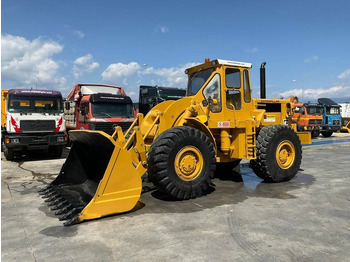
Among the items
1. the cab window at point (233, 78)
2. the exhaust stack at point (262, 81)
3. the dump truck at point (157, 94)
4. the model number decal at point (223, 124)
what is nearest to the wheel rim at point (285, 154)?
the model number decal at point (223, 124)

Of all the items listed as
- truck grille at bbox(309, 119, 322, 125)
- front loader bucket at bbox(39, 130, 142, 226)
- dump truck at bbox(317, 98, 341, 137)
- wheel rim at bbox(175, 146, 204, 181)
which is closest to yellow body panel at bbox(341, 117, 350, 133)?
dump truck at bbox(317, 98, 341, 137)

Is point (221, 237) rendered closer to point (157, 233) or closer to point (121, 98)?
point (157, 233)

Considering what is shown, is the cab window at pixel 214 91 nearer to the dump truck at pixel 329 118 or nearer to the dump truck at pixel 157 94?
the dump truck at pixel 157 94

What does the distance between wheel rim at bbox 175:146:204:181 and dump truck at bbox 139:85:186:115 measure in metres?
11.1

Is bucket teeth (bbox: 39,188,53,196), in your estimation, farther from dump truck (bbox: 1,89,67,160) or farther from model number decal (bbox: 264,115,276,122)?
dump truck (bbox: 1,89,67,160)

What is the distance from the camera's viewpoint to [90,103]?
40.5 ft

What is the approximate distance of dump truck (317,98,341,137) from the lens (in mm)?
21781

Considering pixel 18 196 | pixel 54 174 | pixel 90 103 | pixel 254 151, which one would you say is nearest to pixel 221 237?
pixel 254 151

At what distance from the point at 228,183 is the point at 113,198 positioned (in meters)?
3.28

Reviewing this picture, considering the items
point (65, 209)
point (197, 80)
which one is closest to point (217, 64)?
point (197, 80)

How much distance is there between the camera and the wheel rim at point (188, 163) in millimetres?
5461

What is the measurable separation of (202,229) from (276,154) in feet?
11.4

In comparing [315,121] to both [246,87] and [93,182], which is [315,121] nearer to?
[246,87]

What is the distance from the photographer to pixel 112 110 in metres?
12.6
